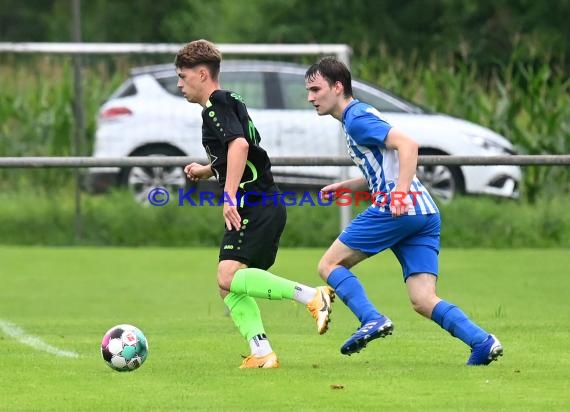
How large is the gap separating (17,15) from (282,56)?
34.8 meters

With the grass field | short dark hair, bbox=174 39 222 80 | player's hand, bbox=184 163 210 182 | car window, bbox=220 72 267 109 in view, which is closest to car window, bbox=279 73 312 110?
car window, bbox=220 72 267 109

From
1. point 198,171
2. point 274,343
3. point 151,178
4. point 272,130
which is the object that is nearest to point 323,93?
point 198,171

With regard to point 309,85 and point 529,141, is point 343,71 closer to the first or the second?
point 309,85

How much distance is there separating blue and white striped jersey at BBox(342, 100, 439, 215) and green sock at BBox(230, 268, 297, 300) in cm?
66

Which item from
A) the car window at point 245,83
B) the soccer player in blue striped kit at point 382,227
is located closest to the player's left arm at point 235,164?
the soccer player in blue striped kit at point 382,227

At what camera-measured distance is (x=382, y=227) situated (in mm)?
7785

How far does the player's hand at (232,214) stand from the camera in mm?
7750

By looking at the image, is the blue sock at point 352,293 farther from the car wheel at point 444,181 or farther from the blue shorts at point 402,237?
the car wheel at point 444,181

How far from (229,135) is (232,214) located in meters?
0.42

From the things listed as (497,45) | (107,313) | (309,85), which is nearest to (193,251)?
(107,313)

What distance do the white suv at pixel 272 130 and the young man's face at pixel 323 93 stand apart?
8.37 m

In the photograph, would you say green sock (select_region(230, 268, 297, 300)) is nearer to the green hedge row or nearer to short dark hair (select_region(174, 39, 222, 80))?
short dark hair (select_region(174, 39, 222, 80))

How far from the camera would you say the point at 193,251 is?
1662 cm

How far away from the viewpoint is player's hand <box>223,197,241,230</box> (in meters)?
7.75
